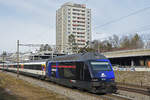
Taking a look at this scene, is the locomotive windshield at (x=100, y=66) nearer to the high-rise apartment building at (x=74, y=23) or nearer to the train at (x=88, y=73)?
the train at (x=88, y=73)

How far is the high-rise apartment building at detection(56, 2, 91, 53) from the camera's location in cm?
12996

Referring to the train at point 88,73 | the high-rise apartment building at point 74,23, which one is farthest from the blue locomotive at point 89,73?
the high-rise apartment building at point 74,23

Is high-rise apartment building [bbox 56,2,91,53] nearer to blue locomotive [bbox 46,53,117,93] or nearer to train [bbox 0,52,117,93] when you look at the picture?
train [bbox 0,52,117,93]

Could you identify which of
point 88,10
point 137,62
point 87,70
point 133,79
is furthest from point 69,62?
point 88,10

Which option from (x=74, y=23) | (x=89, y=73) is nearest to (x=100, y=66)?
(x=89, y=73)

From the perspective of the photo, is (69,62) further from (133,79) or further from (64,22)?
(64,22)

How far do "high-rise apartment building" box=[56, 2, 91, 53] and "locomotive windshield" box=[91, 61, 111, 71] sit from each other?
112 meters

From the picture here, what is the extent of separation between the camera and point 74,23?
132 metres

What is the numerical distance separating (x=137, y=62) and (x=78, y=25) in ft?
263

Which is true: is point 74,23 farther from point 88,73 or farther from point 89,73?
point 89,73

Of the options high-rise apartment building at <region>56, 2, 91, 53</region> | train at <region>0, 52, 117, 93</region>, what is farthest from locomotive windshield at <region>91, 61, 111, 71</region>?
high-rise apartment building at <region>56, 2, 91, 53</region>

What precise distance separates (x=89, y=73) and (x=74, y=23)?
388 ft

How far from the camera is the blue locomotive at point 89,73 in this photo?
49.1 feet

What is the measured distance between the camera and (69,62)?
19.0m
